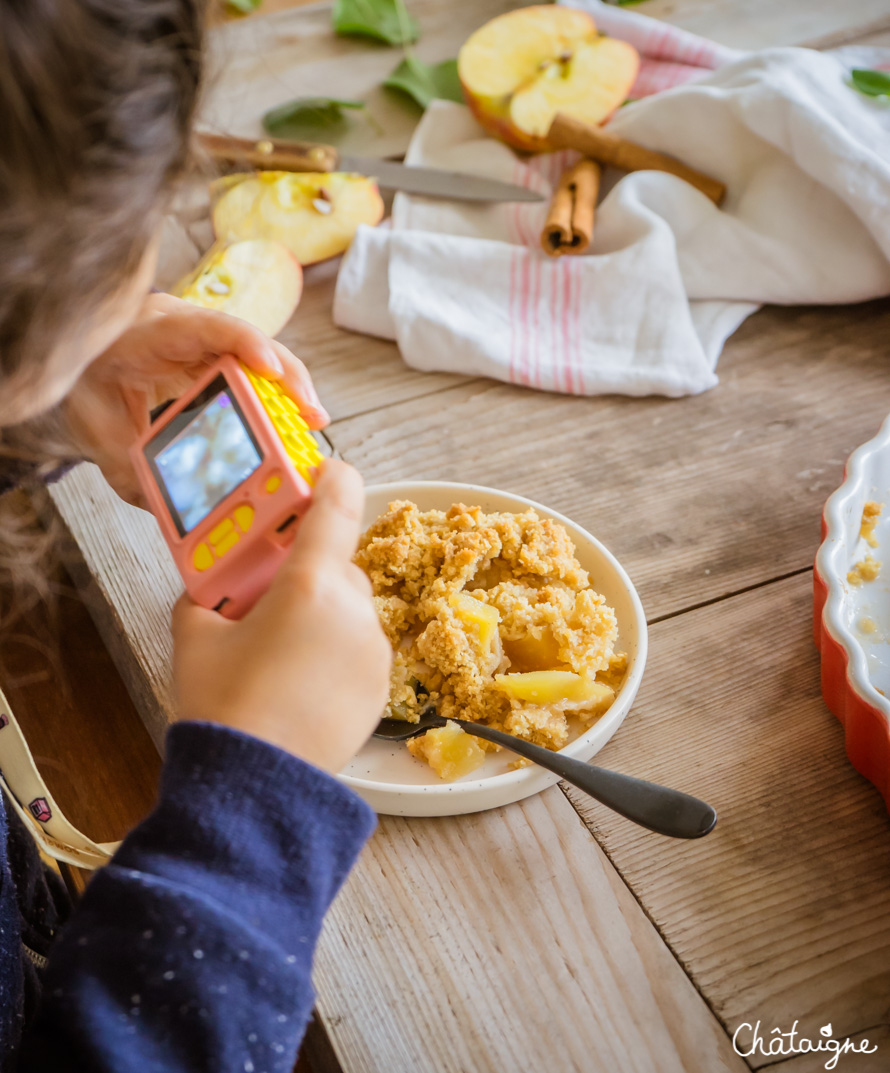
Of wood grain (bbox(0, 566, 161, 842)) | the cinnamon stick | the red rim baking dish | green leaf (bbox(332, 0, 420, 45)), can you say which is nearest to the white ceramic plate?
the red rim baking dish

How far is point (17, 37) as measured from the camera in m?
0.30

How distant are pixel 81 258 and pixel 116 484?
34 centimetres

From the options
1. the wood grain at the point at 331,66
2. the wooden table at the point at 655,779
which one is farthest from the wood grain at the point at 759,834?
the wood grain at the point at 331,66

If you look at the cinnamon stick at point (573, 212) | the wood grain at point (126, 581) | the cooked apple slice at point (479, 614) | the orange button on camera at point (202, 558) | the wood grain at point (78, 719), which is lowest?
the wood grain at point (78, 719)

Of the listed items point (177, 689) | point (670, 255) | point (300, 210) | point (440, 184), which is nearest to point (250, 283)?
point (300, 210)

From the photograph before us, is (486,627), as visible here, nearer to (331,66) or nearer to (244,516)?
(244,516)

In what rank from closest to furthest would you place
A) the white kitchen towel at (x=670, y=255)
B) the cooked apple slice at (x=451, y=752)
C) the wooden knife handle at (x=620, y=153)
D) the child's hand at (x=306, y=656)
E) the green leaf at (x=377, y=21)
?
the child's hand at (x=306, y=656)
the cooked apple slice at (x=451, y=752)
the white kitchen towel at (x=670, y=255)
the wooden knife handle at (x=620, y=153)
the green leaf at (x=377, y=21)

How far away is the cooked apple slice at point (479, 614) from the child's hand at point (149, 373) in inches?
5.8

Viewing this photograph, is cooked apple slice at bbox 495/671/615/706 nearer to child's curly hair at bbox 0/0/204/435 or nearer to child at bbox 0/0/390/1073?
child at bbox 0/0/390/1073

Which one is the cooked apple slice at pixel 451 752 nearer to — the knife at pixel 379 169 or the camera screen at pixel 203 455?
the camera screen at pixel 203 455

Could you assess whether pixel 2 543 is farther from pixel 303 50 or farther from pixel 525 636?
pixel 303 50

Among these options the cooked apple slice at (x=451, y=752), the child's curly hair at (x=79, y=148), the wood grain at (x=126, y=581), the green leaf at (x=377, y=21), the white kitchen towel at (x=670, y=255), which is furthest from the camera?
the green leaf at (x=377, y=21)

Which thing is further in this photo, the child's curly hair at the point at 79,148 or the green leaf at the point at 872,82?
the green leaf at the point at 872,82

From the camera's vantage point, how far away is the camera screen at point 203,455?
1.55ft
